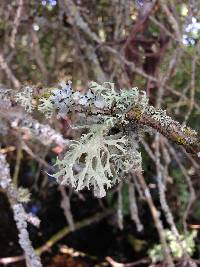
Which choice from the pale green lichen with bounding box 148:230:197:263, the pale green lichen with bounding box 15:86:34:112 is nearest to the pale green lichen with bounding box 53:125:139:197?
the pale green lichen with bounding box 15:86:34:112

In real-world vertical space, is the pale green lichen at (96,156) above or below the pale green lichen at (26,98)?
below

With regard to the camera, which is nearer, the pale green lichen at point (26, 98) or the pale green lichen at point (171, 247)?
the pale green lichen at point (26, 98)

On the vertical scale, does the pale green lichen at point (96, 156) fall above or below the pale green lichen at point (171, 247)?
below

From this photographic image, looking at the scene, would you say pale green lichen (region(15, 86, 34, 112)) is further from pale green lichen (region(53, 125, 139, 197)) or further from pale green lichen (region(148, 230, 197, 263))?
pale green lichen (region(148, 230, 197, 263))

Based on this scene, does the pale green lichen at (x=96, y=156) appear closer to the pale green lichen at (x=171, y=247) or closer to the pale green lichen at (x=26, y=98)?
→ the pale green lichen at (x=26, y=98)

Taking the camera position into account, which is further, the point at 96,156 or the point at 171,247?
the point at 171,247

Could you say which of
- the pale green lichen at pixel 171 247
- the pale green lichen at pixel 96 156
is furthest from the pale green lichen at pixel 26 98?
the pale green lichen at pixel 171 247

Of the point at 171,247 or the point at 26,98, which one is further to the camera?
the point at 171,247

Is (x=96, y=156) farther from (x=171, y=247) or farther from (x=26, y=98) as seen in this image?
(x=171, y=247)

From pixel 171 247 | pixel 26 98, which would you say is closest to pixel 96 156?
pixel 26 98

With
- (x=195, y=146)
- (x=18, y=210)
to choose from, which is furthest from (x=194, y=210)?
(x=195, y=146)

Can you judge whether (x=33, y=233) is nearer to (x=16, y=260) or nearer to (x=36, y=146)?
(x=16, y=260)
